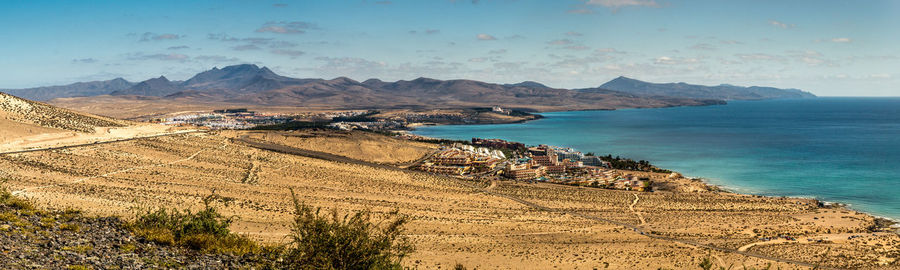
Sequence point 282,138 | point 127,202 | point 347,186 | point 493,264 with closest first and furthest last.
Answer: point 493,264
point 127,202
point 347,186
point 282,138

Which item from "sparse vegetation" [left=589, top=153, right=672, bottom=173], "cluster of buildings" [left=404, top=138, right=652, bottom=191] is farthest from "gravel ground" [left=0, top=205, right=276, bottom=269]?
"sparse vegetation" [left=589, top=153, right=672, bottom=173]

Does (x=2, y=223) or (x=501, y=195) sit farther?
(x=501, y=195)

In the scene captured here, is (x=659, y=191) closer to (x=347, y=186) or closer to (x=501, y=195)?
(x=501, y=195)

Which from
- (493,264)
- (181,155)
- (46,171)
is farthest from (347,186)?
(493,264)

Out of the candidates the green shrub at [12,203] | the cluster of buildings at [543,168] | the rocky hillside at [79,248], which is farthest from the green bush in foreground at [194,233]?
the cluster of buildings at [543,168]

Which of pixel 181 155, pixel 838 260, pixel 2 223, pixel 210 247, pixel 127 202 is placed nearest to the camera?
pixel 2 223

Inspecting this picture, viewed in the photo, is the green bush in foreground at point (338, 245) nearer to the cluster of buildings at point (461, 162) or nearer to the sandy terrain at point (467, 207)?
the sandy terrain at point (467, 207)
